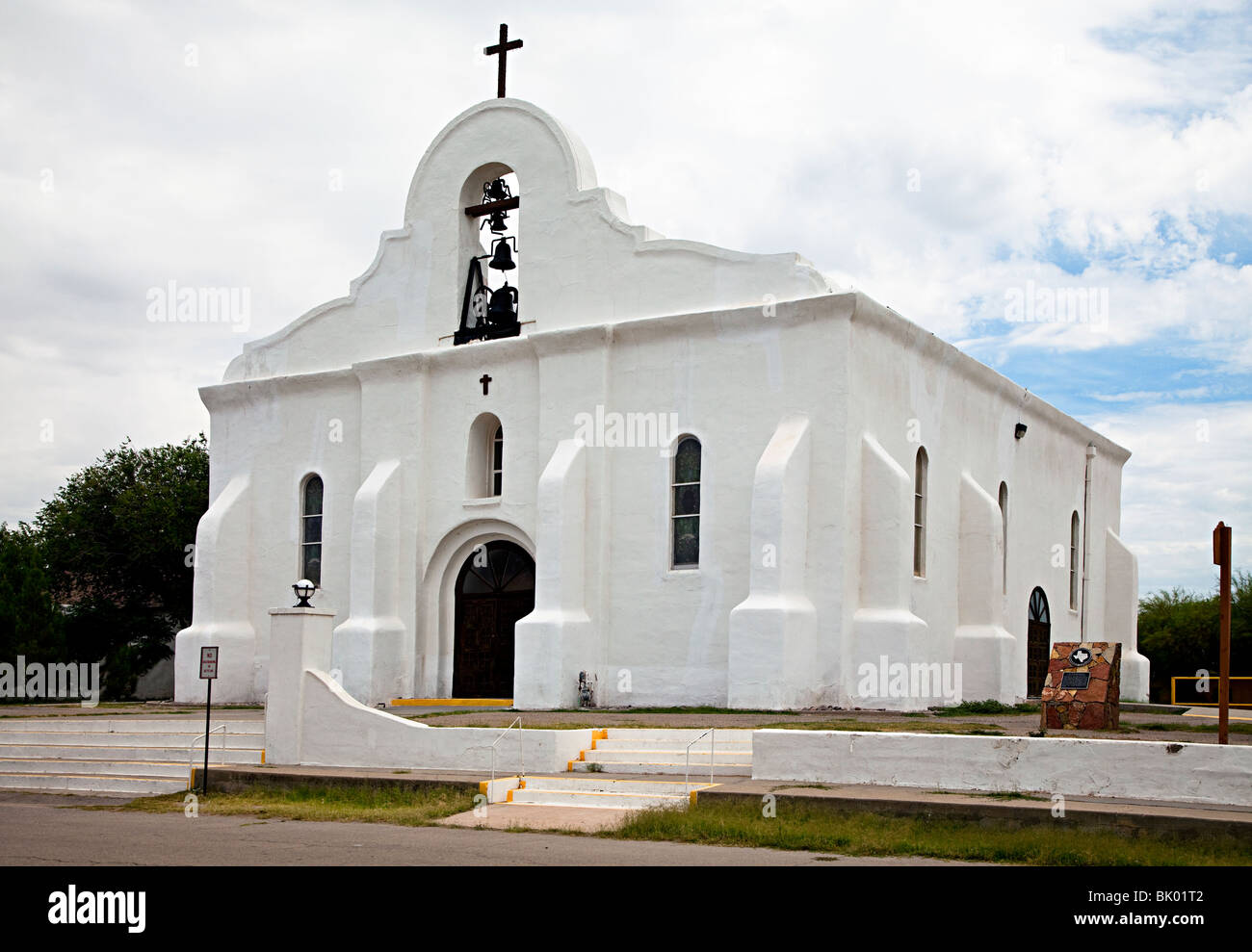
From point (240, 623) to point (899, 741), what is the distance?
693 inches

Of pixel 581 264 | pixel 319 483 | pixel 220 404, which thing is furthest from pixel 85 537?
pixel 581 264

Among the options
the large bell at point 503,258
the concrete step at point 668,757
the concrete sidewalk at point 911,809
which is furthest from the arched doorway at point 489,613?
the concrete sidewalk at point 911,809

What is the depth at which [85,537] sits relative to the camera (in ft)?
118

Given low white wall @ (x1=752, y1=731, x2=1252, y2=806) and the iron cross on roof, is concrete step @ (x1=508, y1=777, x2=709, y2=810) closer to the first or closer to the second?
low white wall @ (x1=752, y1=731, x2=1252, y2=806)

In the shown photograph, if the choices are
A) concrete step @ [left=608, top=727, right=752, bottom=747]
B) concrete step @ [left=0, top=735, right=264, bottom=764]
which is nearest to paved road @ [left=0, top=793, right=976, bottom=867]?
concrete step @ [left=0, top=735, right=264, bottom=764]

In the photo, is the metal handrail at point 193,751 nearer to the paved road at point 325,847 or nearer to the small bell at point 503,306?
the paved road at point 325,847

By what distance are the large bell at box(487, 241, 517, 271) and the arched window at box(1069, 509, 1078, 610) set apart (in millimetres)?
14584

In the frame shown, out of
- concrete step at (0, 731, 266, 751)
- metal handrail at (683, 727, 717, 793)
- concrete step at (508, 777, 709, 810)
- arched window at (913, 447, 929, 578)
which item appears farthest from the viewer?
arched window at (913, 447, 929, 578)

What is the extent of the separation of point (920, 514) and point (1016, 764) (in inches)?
453

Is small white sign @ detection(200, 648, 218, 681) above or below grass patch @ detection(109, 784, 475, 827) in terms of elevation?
above

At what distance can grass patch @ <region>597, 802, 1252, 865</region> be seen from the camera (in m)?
10.2

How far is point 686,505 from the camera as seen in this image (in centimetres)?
2284

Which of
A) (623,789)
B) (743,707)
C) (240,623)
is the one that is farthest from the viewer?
(240,623)

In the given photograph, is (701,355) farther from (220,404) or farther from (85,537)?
(85,537)
